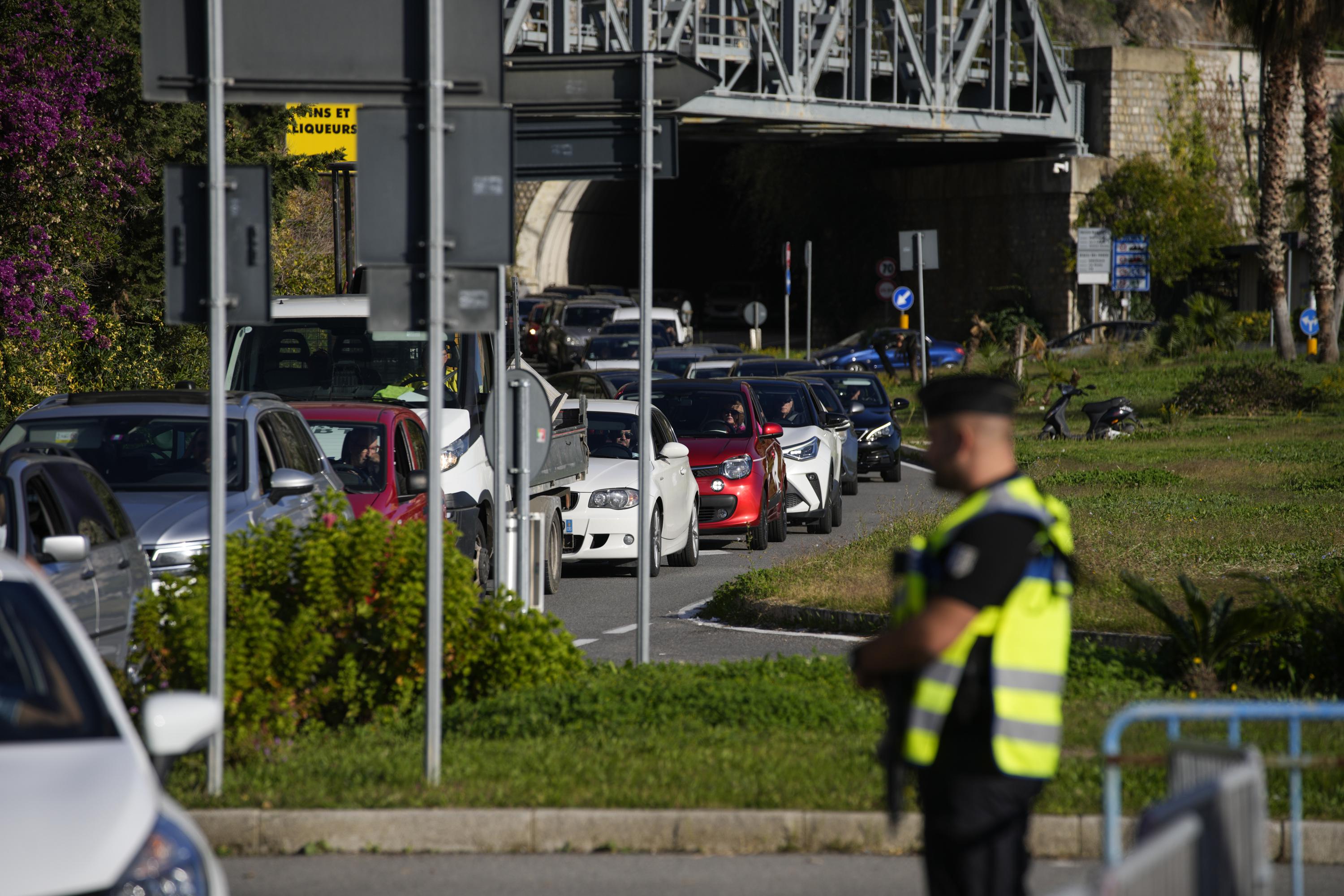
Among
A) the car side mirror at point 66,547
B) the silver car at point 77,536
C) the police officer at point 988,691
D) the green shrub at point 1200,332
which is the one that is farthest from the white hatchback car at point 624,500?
the green shrub at point 1200,332

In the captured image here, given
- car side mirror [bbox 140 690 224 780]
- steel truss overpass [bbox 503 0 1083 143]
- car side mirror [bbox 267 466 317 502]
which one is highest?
steel truss overpass [bbox 503 0 1083 143]

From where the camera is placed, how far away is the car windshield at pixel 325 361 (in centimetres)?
1545

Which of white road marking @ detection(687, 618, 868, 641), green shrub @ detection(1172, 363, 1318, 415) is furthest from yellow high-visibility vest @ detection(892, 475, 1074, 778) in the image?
green shrub @ detection(1172, 363, 1318, 415)

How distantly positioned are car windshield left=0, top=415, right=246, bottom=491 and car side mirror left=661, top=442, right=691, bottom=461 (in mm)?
4649

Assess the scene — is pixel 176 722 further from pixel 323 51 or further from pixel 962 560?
pixel 323 51

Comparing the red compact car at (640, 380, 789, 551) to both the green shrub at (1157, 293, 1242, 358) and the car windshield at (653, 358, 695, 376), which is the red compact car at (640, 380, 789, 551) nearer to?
the car windshield at (653, 358, 695, 376)

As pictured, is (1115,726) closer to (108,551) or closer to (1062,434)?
(108,551)

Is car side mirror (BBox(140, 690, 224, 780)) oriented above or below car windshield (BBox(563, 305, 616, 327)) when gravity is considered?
below

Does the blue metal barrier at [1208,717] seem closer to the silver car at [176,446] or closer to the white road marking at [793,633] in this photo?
the white road marking at [793,633]

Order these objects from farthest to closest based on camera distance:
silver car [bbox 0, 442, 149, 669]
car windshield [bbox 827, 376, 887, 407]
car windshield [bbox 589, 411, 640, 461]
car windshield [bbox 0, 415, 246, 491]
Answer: car windshield [bbox 827, 376, 887, 407]
car windshield [bbox 589, 411, 640, 461]
car windshield [bbox 0, 415, 246, 491]
silver car [bbox 0, 442, 149, 669]

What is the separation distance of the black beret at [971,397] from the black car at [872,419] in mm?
21239

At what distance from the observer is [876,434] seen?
2625cm

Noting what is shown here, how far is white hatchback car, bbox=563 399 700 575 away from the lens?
1523cm

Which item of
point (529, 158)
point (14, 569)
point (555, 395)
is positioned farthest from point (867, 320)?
point (14, 569)
